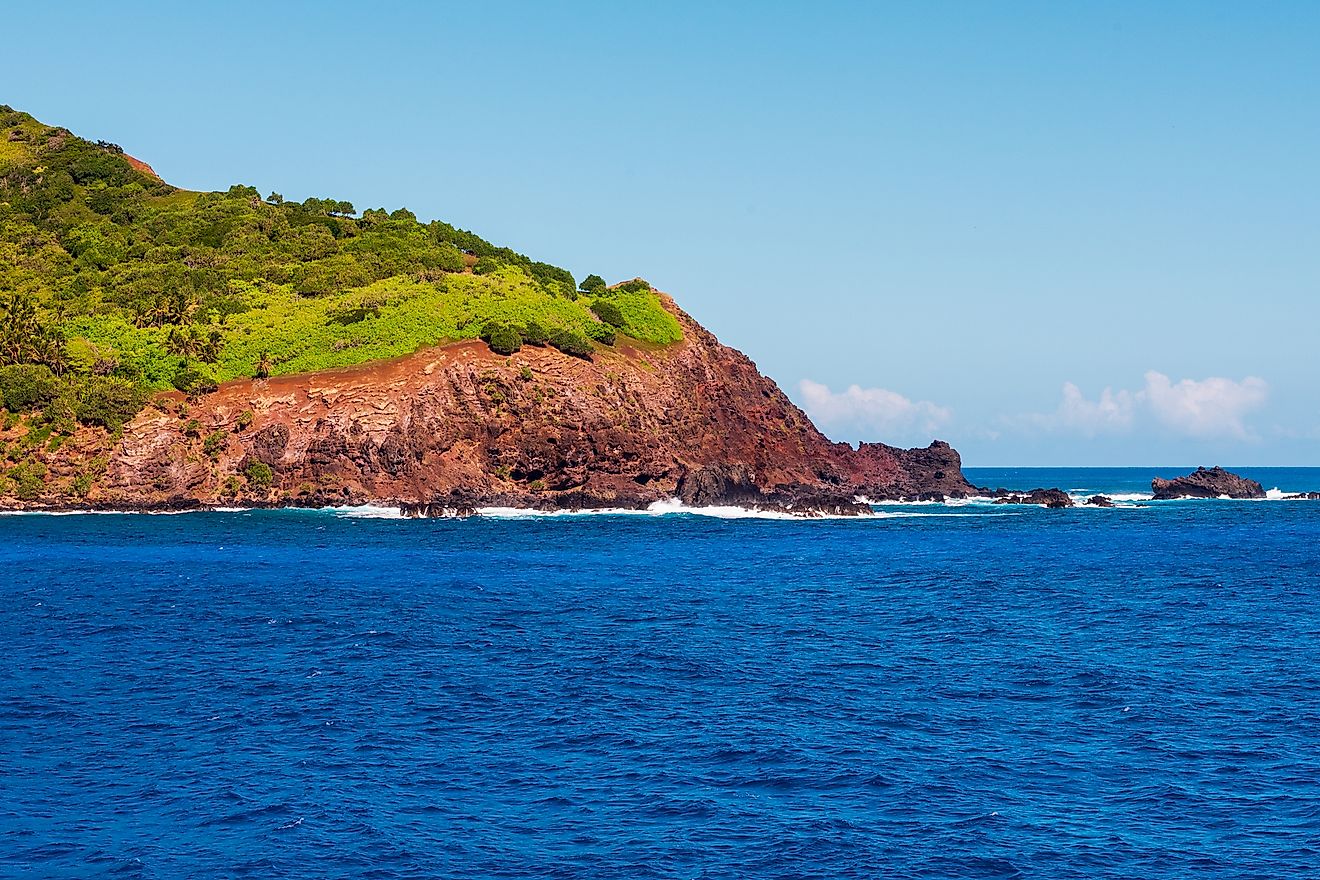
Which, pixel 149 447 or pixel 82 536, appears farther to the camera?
pixel 149 447

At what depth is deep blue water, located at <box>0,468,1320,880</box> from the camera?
77.7 feet

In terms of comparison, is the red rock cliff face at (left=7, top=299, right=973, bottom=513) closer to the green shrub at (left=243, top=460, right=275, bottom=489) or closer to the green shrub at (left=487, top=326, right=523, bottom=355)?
the green shrub at (left=243, top=460, right=275, bottom=489)

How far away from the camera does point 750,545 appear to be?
275 ft

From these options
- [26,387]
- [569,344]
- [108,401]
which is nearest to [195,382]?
[108,401]

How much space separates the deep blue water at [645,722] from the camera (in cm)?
2369

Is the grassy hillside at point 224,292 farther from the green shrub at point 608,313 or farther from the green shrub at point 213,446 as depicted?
the green shrub at point 213,446

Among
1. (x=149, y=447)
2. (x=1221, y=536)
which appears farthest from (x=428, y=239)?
(x=1221, y=536)

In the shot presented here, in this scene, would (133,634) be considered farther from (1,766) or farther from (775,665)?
(775,665)

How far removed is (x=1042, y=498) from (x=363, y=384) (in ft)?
264

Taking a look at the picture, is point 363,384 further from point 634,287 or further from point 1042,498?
point 1042,498

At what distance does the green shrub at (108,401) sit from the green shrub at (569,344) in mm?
38592

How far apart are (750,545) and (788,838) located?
196 feet

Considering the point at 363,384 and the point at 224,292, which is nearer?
the point at 363,384

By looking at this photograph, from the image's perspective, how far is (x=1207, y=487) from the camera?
160m
